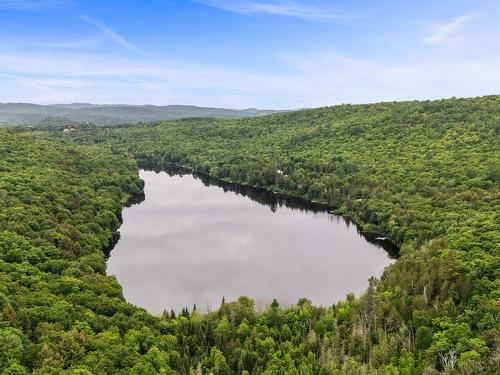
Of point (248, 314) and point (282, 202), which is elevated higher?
point (248, 314)

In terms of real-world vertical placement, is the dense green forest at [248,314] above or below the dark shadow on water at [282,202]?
above

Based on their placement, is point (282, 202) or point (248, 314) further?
point (282, 202)

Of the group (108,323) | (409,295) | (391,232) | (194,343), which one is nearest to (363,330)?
(409,295)

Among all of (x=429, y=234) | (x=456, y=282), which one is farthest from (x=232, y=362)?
(x=429, y=234)

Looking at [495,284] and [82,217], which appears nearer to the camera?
[495,284]

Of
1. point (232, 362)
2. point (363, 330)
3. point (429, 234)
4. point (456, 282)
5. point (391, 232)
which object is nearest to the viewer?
point (232, 362)

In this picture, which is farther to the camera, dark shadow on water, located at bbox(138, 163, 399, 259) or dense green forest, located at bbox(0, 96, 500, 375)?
dark shadow on water, located at bbox(138, 163, 399, 259)

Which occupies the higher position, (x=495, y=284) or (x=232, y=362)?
(x=495, y=284)

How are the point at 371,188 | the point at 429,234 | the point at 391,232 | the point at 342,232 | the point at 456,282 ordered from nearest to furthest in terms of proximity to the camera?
1. the point at 456,282
2. the point at 429,234
3. the point at 391,232
4. the point at 342,232
5. the point at 371,188

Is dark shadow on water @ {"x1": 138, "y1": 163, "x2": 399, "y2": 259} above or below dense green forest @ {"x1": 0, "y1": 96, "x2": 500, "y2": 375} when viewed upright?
below

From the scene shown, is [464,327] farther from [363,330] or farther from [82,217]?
[82,217]

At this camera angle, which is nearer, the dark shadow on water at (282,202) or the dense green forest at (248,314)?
the dense green forest at (248,314)
